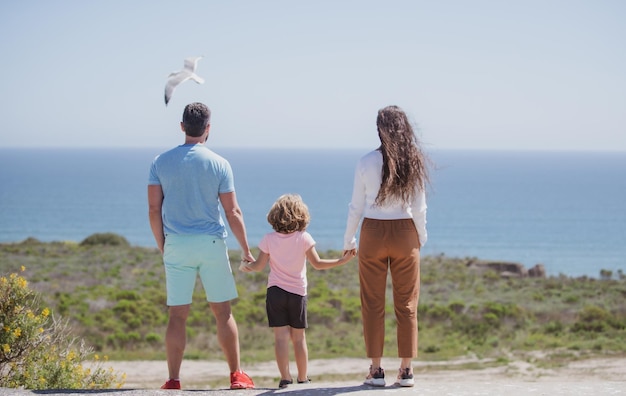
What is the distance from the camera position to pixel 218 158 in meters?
5.07

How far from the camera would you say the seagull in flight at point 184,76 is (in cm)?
591

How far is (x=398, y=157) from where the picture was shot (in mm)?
4922

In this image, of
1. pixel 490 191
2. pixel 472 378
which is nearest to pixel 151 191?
pixel 472 378

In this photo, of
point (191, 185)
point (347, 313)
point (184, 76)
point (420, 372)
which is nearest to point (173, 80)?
point (184, 76)

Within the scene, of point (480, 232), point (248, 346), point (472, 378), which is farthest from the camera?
point (480, 232)

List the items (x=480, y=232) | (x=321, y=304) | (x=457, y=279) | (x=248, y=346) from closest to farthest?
(x=248, y=346) → (x=321, y=304) → (x=457, y=279) → (x=480, y=232)

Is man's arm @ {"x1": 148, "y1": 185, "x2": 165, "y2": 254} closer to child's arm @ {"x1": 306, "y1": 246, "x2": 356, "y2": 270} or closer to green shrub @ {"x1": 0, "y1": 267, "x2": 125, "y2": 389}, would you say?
child's arm @ {"x1": 306, "y1": 246, "x2": 356, "y2": 270}

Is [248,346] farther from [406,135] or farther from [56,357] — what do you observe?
[406,135]

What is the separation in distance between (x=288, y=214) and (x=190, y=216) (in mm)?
697

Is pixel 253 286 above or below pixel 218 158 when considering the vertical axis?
below

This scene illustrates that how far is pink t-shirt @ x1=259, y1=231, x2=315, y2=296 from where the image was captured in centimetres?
520

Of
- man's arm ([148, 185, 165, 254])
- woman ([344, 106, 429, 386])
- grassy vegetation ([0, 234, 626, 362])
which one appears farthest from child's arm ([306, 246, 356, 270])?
grassy vegetation ([0, 234, 626, 362])

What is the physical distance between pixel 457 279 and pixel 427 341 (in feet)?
40.6

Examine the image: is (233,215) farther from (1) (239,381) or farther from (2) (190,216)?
(1) (239,381)
